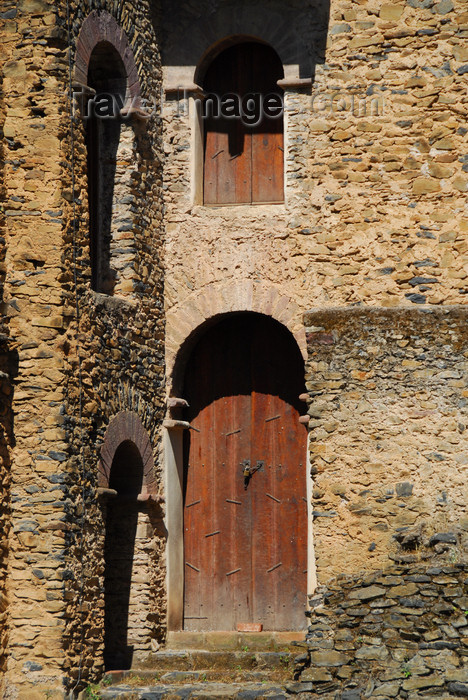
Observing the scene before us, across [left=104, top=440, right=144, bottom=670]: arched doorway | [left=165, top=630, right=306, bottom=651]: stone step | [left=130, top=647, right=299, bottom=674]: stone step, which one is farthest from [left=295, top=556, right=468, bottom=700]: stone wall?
[left=104, top=440, right=144, bottom=670]: arched doorway

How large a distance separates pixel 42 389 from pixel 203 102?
4.16m

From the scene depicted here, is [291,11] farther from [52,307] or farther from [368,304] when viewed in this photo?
[52,307]

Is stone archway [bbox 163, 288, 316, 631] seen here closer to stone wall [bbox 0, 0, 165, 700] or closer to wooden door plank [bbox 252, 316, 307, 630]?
wooden door plank [bbox 252, 316, 307, 630]

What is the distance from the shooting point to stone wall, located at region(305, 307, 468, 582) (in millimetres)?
10102

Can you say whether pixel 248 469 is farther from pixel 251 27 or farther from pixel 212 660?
pixel 251 27

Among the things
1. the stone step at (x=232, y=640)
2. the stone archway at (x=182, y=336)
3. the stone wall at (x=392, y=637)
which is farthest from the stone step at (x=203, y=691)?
the stone archway at (x=182, y=336)

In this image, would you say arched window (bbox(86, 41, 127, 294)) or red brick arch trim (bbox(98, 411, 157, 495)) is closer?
red brick arch trim (bbox(98, 411, 157, 495))

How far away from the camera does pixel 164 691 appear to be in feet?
33.3

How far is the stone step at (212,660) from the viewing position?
1108 centimetres

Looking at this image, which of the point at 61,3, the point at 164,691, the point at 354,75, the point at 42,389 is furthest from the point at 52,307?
the point at 354,75

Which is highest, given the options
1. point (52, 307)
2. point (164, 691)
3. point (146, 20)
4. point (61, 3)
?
point (146, 20)

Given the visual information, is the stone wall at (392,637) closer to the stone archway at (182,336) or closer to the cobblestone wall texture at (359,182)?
the stone archway at (182,336)

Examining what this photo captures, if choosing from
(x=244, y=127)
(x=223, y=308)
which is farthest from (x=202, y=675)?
(x=244, y=127)

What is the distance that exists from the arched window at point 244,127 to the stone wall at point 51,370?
7.18 ft
